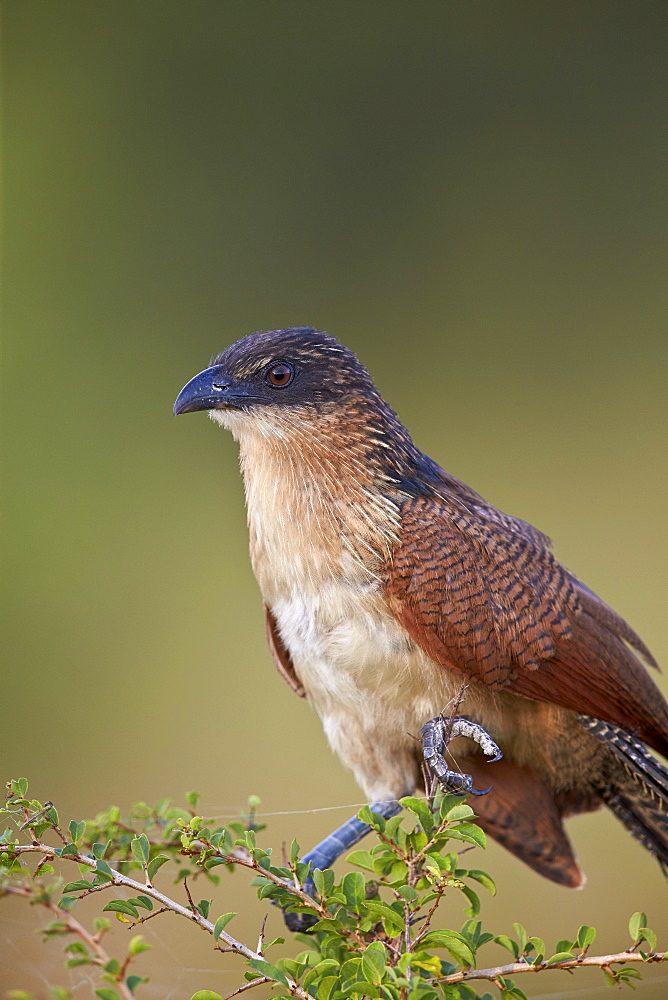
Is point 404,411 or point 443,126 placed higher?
point 443,126

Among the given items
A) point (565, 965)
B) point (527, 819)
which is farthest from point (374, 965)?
point (527, 819)

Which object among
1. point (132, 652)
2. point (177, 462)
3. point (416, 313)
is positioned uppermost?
point (416, 313)

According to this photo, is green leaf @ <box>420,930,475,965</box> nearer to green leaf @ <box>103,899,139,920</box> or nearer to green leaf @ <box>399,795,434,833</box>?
green leaf @ <box>399,795,434,833</box>

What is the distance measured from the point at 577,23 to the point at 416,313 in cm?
108

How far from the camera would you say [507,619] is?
1105 mm

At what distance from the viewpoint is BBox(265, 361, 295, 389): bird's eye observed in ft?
3.86

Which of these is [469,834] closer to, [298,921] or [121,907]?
[121,907]

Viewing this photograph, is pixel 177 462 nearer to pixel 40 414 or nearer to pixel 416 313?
pixel 40 414

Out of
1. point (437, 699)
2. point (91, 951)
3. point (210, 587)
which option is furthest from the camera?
point (210, 587)

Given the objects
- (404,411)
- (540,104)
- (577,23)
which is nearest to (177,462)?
(404,411)

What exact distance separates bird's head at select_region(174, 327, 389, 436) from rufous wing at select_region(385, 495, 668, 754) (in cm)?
17

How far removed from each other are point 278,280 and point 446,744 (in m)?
2.32

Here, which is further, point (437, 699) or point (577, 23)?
point (577, 23)

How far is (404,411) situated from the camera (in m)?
3.05
